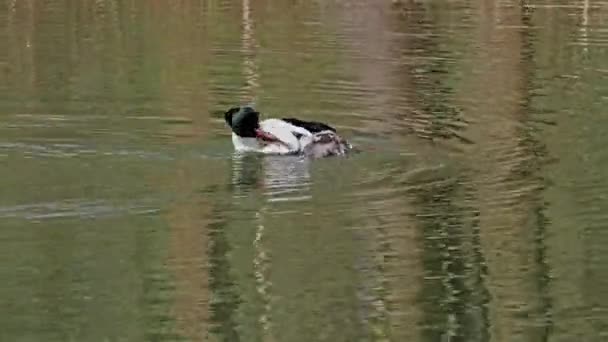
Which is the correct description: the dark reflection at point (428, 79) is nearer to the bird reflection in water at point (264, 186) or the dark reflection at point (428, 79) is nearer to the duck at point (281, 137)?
the duck at point (281, 137)

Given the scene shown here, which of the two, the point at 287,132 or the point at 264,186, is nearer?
the point at 264,186

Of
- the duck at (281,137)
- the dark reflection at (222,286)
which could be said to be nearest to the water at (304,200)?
the dark reflection at (222,286)

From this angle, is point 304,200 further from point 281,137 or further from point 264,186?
point 281,137

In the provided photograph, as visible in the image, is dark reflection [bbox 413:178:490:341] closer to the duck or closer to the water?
the water

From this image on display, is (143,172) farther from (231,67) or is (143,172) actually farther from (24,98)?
(231,67)

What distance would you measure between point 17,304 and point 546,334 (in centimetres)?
311

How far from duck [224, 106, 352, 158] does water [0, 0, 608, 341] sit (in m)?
0.17

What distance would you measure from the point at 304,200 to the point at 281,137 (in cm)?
228

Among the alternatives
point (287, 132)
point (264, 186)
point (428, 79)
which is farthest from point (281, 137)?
point (428, 79)

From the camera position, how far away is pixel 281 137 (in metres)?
16.0

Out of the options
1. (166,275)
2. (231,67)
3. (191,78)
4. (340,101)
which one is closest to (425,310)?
(166,275)

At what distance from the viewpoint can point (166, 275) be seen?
440 inches

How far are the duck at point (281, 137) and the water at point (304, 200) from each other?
17cm

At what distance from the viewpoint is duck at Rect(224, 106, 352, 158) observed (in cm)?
1581
